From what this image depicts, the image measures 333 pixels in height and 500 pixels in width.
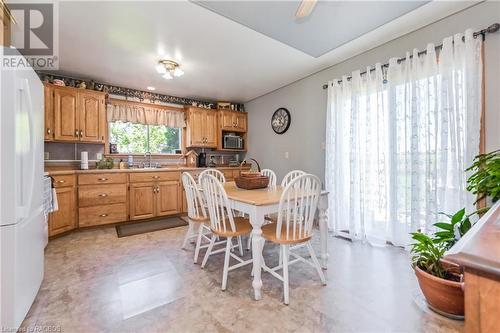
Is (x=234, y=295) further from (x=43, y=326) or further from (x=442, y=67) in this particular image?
(x=442, y=67)

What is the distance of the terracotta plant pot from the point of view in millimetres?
1414

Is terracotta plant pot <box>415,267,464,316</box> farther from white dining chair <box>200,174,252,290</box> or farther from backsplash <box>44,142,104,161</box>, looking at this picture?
backsplash <box>44,142,104,161</box>

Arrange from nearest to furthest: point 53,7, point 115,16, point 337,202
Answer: point 53,7
point 115,16
point 337,202

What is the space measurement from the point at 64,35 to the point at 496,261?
3550 millimetres

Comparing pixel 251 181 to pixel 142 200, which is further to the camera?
pixel 142 200

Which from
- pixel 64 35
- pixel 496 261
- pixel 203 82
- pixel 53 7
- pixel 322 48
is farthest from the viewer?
pixel 203 82

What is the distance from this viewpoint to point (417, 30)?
2.36 metres

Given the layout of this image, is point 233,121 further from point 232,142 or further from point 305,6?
point 305,6

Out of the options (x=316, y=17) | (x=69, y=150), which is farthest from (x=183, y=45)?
(x=69, y=150)

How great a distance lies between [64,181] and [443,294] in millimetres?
4238

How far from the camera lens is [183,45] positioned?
261 centimetres

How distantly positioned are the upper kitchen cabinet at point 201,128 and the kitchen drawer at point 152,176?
0.85 meters

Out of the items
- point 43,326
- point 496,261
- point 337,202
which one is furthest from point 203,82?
point 496,261

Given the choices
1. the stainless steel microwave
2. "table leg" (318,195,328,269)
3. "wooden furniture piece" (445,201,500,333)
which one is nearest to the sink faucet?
the stainless steel microwave
